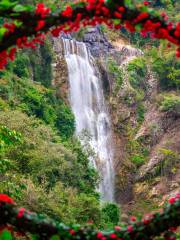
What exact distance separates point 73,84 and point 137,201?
8349 millimetres

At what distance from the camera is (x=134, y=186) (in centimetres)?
2934

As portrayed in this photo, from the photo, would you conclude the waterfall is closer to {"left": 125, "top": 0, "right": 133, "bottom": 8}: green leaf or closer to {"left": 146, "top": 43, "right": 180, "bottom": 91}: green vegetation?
{"left": 146, "top": 43, "right": 180, "bottom": 91}: green vegetation

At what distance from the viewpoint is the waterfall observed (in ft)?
98.8

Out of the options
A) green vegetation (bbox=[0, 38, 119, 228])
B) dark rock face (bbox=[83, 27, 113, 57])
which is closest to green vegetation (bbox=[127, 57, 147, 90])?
dark rock face (bbox=[83, 27, 113, 57])

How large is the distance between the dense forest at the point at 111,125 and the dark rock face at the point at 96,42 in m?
0.10

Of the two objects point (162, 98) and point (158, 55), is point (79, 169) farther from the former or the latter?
point (158, 55)

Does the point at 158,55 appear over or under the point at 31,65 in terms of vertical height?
under

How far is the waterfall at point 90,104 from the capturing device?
3011 centimetres

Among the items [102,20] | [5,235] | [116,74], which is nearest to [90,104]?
[116,74]

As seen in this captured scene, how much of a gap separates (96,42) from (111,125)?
645 centimetres

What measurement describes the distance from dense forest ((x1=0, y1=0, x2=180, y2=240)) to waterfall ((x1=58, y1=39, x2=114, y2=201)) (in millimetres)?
396

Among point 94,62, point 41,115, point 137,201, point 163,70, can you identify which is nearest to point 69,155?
point 41,115

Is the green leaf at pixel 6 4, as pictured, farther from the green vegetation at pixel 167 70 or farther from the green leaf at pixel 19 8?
the green vegetation at pixel 167 70

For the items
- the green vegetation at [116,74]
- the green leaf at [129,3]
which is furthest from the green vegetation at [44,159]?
the green leaf at [129,3]
